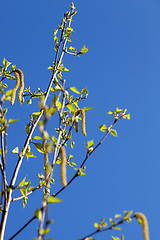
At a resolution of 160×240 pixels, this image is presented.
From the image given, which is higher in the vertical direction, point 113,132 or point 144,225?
point 113,132

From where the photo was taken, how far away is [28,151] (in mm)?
3336

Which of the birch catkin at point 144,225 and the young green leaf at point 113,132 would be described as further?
the young green leaf at point 113,132

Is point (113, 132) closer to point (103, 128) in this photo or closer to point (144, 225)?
point (103, 128)

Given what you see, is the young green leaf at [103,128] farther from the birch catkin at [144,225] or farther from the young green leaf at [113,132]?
the birch catkin at [144,225]

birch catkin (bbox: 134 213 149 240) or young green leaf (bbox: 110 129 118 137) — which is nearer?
birch catkin (bbox: 134 213 149 240)

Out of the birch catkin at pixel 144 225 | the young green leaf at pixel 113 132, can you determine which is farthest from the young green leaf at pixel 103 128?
the birch catkin at pixel 144 225

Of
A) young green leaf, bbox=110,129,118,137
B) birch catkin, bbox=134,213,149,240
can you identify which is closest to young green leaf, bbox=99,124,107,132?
young green leaf, bbox=110,129,118,137

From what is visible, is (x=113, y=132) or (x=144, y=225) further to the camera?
(x=113, y=132)

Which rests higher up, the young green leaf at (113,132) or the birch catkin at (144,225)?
the young green leaf at (113,132)

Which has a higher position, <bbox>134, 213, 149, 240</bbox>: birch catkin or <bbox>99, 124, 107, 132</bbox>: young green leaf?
<bbox>99, 124, 107, 132</bbox>: young green leaf

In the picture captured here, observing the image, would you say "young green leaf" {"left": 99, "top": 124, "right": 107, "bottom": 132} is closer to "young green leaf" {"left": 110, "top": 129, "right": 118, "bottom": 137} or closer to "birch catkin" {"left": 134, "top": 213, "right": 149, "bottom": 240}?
"young green leaf" {"left": 110, "top": 129, "right": 118, "bottom": 137}

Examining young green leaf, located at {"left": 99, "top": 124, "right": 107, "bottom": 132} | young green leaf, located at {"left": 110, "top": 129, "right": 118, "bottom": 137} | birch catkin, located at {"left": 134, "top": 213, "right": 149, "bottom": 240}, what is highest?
young green leaf, located at {"left": 99, "top": 124, "right": 107, "bottom": 132}

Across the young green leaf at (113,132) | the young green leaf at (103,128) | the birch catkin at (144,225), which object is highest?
the young green leaf at (103,128)

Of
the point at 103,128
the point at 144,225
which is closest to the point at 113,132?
the point at 103,128
